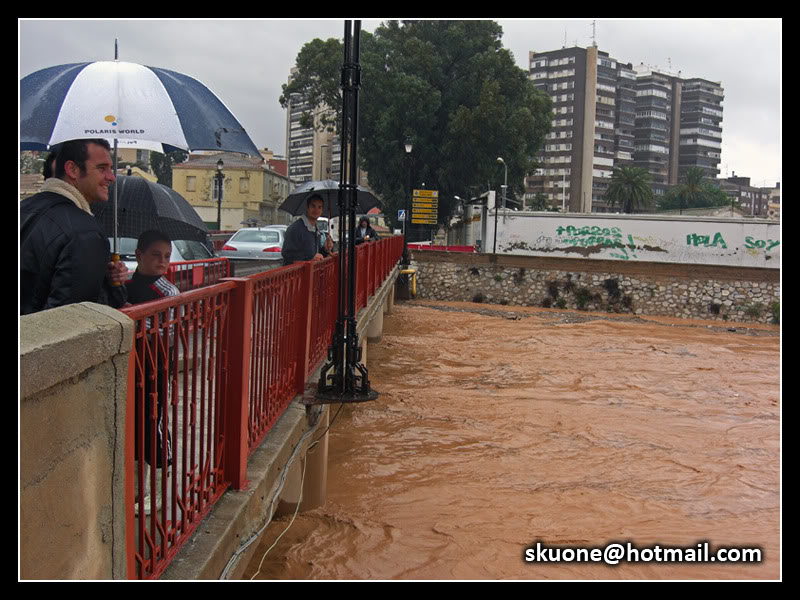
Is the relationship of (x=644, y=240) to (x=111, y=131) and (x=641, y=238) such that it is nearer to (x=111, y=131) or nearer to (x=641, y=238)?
(x=641, y=238)

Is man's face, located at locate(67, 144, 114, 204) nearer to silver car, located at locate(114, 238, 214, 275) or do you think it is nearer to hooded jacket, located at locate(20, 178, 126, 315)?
hooded jacket, located at locate(20, 178, 126, 315)

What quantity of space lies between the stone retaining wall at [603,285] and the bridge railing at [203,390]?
24701 millimetres

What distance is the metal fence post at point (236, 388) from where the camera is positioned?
12.8 feet

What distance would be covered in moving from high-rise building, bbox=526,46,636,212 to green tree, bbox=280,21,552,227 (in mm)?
52388

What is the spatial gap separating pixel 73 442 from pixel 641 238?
115 feet

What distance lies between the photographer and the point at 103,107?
444 centimetres

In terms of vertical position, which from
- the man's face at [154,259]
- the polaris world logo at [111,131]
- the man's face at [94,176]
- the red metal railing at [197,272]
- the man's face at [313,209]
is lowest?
the red metal railing at [197,272]

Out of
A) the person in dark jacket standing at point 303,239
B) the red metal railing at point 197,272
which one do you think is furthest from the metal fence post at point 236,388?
the red metal railing at point 197,272

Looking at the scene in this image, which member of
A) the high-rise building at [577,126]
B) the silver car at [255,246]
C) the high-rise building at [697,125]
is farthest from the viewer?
the high-rise building at [697,125]

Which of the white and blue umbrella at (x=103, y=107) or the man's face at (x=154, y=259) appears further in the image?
the white and blue umbrella at (x=103, y=107)

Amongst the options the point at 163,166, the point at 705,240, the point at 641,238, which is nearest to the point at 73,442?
the point at 641,238

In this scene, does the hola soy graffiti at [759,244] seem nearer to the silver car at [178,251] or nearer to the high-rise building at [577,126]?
the silver car at [178,251]

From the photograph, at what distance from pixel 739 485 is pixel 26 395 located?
838 cm

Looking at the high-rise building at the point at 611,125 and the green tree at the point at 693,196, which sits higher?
the high-rise building at the point at 611,125
